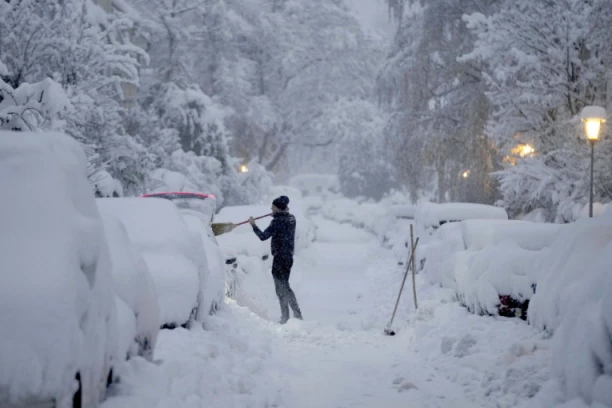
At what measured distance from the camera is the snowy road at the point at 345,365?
164 inches

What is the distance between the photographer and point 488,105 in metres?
18.0

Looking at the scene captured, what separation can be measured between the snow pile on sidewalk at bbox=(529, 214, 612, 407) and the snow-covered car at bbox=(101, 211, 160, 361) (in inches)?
99.7

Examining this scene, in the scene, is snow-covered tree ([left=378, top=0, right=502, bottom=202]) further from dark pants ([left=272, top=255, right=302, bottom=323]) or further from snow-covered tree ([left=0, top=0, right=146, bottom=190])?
dark pants ([left=272, top=255, right=302, bottom=323])

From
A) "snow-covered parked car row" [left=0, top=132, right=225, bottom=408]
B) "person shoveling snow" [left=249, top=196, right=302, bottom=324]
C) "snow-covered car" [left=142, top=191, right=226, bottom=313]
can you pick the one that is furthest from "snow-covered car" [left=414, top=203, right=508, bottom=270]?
"snow-covered parked car row" [left=0, top=132, right=225, bottom=408]

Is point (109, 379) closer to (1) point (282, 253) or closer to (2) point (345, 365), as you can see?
(2) point (345, 365)

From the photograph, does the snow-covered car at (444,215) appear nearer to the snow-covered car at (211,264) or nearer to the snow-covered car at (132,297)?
the snow-covered car at (211,264)

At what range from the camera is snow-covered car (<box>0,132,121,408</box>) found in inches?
93.8

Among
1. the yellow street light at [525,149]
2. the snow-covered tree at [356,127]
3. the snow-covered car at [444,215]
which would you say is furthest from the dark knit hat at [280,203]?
the snow-covered tree at [356,127]

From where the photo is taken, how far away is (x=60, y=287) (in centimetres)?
257

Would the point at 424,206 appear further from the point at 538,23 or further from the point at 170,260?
the point at 170,260

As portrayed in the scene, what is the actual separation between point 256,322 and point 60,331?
5616 millimetres

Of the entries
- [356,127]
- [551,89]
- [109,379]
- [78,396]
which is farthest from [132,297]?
[356,127]

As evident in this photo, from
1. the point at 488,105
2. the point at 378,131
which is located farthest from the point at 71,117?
the point at 378,131

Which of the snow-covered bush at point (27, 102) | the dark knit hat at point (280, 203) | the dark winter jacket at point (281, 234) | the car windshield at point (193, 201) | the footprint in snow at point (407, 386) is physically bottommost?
the footprint in snow at point (407, 386)
